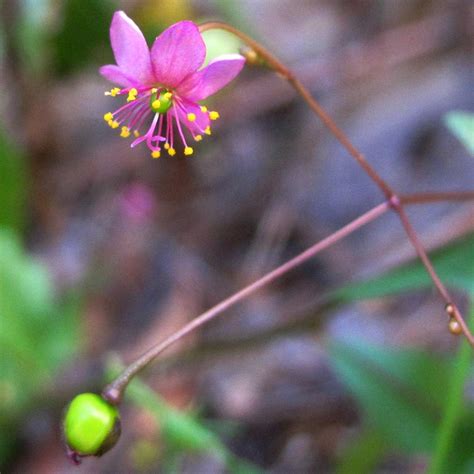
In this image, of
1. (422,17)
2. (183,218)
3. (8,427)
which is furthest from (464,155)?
(8,427)

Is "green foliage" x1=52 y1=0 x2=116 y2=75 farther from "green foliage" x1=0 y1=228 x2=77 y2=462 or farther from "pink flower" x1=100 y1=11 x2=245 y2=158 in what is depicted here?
"pink flower" x1=100 y1=11 x2=245 y2=158

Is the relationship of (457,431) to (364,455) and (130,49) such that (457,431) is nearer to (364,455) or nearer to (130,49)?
(364,455)

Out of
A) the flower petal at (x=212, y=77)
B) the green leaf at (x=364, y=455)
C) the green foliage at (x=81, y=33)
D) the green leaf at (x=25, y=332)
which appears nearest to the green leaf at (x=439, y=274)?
the green leaf at (x=364, y=455)

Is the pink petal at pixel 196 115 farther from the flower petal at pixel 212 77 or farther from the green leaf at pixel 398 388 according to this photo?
the green leaf at pixel 398 388

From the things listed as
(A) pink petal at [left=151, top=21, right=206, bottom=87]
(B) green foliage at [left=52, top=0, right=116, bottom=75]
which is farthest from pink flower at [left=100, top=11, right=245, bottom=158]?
(B) green foliage at [left=52, top=0, right=116, bottom=75]

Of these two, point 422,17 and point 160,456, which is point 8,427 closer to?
point 160,456

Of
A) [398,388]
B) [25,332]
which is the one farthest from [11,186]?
[398,388]
